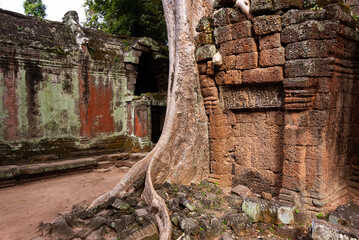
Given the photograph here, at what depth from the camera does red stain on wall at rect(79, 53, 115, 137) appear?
845 centimetres

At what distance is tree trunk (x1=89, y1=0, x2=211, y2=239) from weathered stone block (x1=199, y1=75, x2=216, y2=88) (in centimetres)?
9

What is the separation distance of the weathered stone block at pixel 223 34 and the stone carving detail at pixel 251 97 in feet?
2.64

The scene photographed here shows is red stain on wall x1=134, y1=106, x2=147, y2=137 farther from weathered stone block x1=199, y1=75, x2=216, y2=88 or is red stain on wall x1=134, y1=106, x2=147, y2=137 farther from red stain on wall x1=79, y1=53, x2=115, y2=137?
weathered stone block x1=199, y1=75, x2=216, y2=88

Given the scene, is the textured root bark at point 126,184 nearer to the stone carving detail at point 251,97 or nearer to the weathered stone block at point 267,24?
the stone carving detail at point 251,97

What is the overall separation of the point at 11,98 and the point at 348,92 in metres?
8.08

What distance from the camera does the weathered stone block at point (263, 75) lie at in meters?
3.50

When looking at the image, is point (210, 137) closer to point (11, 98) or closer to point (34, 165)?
point (34, 165)

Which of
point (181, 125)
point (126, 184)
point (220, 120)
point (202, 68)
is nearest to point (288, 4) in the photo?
point (202, 68)

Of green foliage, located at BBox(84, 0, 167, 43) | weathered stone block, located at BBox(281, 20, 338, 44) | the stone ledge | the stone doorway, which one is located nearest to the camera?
weathered stone block, located at BBox(281, 20, 338, 44)

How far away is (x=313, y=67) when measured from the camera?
318 centimetres

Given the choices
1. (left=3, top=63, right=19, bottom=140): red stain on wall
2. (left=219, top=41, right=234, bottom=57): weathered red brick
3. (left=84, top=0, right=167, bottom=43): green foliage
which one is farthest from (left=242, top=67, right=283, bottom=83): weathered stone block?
(left=84, top=0, right=167, bottom=43): green foliage

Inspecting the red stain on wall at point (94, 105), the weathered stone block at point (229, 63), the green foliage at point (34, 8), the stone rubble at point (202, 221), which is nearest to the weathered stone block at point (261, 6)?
the weathered stone block at point (229, 63)

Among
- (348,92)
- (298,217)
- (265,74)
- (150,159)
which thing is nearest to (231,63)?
(265,74)

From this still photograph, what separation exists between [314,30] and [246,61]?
1002mm
